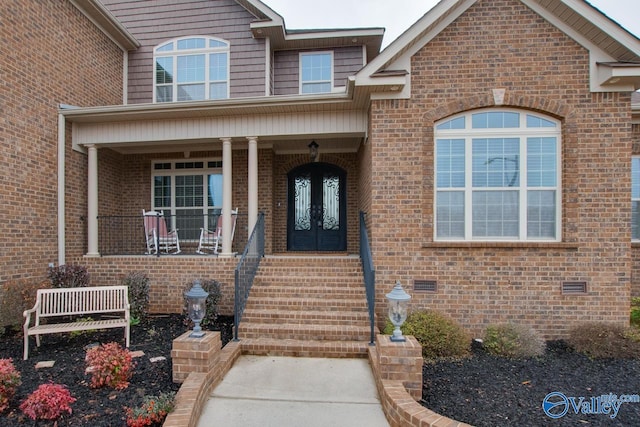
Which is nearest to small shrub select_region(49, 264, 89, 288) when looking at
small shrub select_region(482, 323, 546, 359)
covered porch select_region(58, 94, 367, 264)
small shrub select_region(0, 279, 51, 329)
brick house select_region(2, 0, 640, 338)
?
small shrub select_region(0, 279, 51, 329)

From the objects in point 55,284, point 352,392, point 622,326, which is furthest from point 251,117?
point 622,326

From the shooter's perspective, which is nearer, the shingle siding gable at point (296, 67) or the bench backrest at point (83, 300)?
the bench backrest at point (83, 300)

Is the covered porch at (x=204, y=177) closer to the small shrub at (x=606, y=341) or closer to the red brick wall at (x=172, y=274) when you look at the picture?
the red brick wall at (x=172, y=274)

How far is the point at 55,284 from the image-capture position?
21.7ft

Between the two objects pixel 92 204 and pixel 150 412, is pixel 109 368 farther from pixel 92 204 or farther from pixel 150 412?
pixel 92 204

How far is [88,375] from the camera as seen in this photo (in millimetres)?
4242

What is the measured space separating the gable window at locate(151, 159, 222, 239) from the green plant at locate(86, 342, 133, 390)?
211 inches

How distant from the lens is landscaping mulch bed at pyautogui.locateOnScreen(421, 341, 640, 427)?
3.41 meters

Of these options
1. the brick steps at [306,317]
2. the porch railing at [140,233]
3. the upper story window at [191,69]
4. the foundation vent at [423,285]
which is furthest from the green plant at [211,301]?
the upper story window at [191,69]

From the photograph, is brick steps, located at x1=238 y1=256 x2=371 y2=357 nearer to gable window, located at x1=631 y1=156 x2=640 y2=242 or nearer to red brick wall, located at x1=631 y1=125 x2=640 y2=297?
red brick wall, located at x1=631 y1=125 x2=640 y2=297

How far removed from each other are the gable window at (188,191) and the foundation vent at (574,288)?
7401 mm

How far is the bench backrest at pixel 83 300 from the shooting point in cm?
555

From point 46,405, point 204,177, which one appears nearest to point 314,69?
point 204,177

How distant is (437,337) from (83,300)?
5.42 meters
